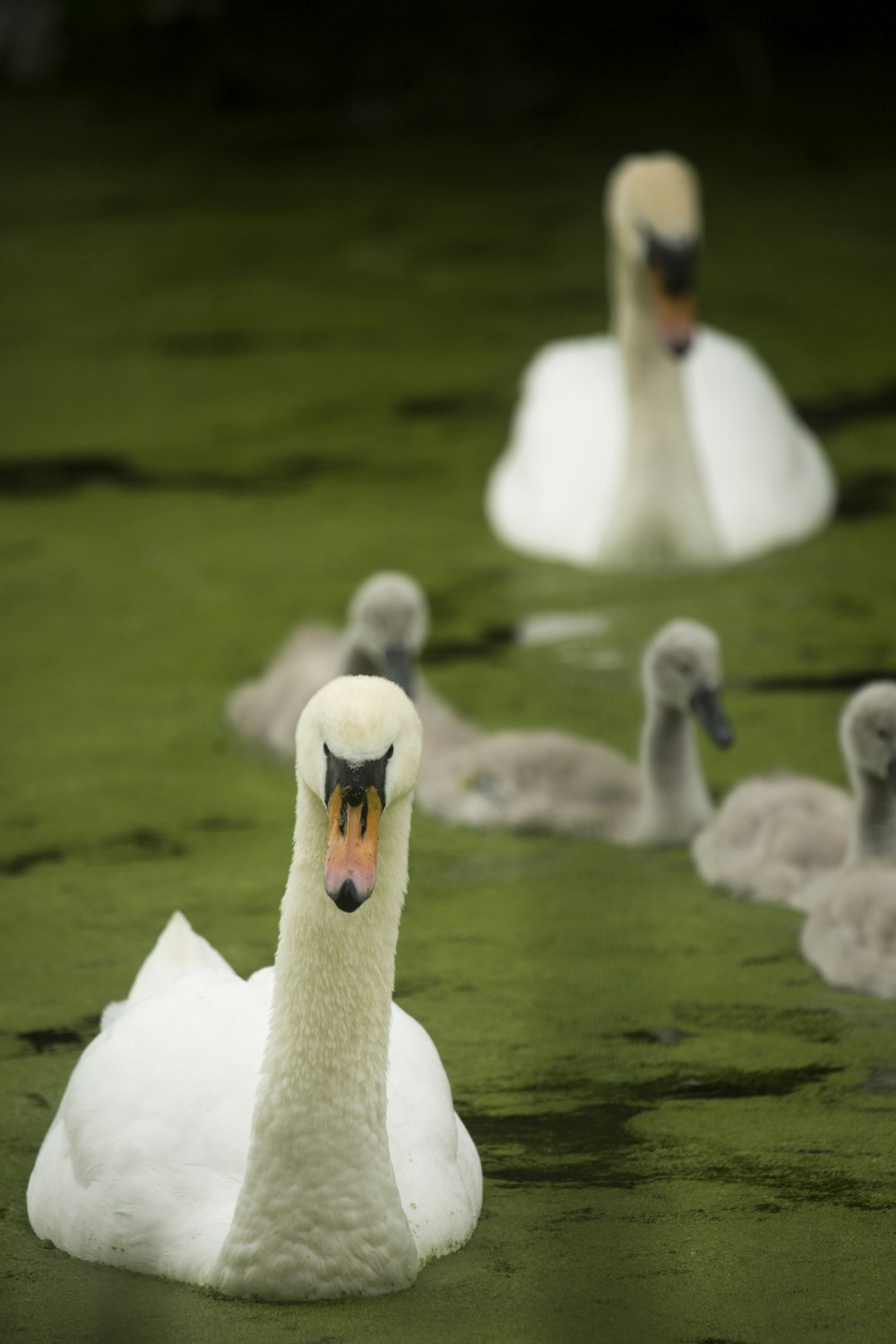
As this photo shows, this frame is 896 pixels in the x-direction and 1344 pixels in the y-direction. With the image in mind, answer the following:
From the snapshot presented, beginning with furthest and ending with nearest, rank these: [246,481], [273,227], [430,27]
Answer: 1. [430,27]
2. [273,227]
3. [246,481]

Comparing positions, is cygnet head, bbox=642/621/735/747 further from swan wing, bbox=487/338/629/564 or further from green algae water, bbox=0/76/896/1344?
swan wing, bbox=487/338/629/564

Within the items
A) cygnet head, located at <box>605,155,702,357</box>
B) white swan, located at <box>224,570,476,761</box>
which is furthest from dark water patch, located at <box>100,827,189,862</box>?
cygnet head, located at <box>605,155,702,357</box>

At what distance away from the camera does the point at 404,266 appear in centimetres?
1206

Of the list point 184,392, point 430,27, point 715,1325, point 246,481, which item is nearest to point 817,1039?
point 715,1325

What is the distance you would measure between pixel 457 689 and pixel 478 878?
130 cm

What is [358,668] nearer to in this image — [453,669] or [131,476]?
[453,669]

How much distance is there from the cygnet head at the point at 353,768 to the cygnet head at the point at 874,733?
70.8 inches

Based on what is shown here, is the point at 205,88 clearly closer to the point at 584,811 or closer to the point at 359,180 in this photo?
the point at 359,180

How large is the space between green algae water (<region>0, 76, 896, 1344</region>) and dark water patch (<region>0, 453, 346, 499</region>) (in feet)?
0.08

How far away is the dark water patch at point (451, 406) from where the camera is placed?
963 cm

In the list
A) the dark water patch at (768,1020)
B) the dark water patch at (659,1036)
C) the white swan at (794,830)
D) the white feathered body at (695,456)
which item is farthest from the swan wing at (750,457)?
the dark water patch at (659,1036)

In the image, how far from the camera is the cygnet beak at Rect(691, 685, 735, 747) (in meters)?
5.67

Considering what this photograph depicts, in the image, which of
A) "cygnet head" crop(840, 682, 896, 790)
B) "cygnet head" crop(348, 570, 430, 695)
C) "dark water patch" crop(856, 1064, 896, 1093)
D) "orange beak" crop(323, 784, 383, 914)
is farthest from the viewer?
"cygnet head" crop(348, 570, 430, 695)

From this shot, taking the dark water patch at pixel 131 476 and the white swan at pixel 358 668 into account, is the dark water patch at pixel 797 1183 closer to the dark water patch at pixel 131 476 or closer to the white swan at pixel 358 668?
the white swan at pixel 358 668
